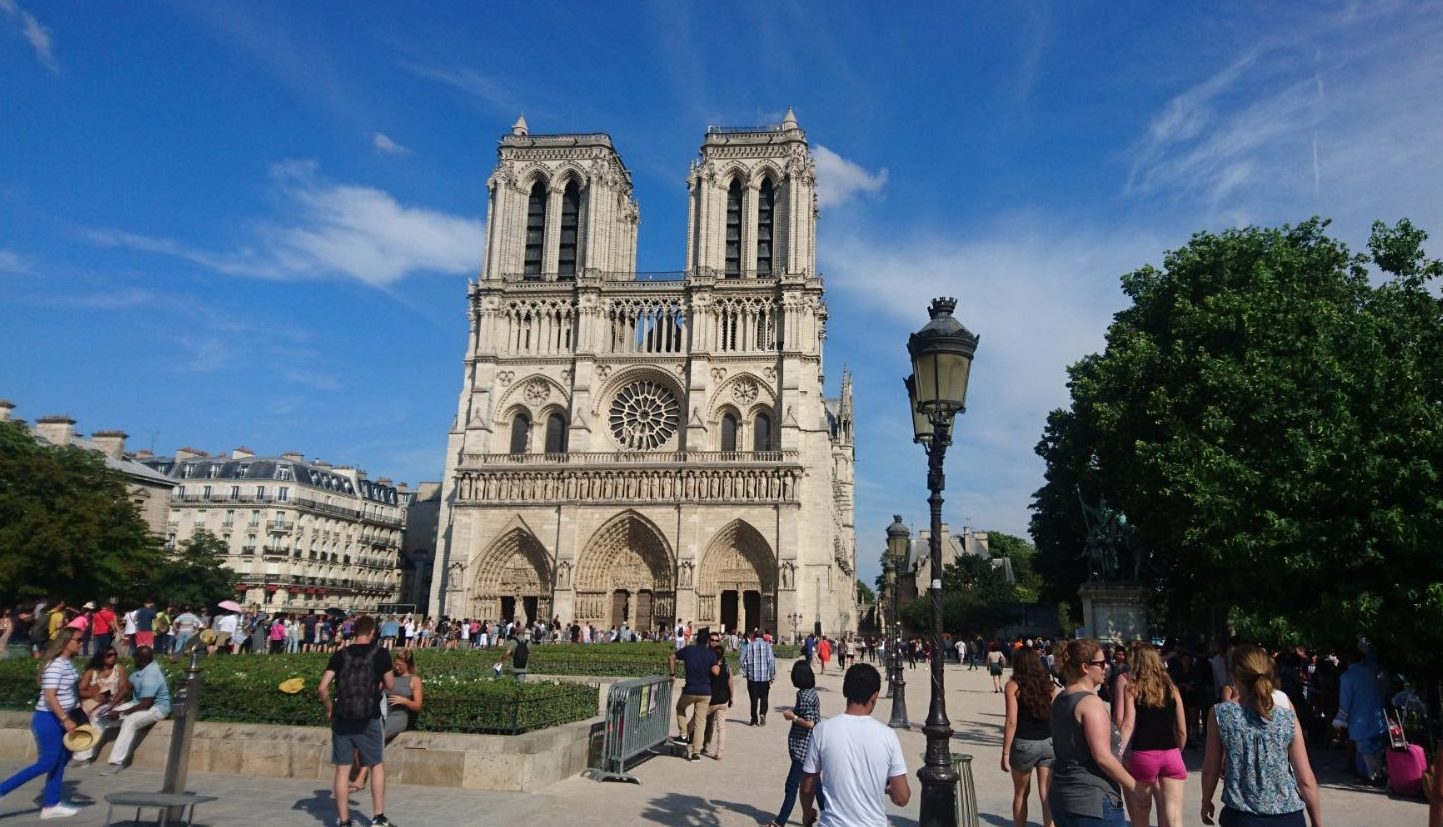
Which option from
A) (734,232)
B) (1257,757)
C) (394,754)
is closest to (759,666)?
Result: (394,754)

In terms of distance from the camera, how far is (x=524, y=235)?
4416cm

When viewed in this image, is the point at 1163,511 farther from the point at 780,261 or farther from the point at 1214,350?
the point at 780,261

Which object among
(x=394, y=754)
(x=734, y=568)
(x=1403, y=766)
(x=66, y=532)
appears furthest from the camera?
(x=734, y=568)

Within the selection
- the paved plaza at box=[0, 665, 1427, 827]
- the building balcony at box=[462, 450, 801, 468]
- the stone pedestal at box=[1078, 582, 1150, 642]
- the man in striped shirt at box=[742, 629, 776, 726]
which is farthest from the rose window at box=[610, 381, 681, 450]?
the paved plaza at box=[0, 665, 1427, 827]

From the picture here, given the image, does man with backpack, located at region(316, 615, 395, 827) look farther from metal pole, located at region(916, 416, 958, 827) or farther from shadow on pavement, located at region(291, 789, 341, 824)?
metal pole, located at region(916, 416, 958, 827)

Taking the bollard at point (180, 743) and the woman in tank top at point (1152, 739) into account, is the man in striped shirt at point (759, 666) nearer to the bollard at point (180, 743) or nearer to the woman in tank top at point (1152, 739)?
the woman in tank top at point (1152, 739)

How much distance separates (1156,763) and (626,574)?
3517 cm

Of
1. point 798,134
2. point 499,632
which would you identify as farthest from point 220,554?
point 798,134

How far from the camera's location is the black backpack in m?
6.60

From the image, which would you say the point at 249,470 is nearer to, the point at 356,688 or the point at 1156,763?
the point at 356,688

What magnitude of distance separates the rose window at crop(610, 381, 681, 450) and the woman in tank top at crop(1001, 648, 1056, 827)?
1400 inches

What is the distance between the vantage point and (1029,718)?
21.2 ft

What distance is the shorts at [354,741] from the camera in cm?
659

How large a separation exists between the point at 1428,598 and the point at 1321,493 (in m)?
2.01
